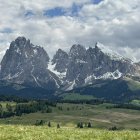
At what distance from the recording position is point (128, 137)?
38.2 meters

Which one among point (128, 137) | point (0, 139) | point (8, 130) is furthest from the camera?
point (8, 130)

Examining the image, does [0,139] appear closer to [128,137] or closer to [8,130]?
[8,130]

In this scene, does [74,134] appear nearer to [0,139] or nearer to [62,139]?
[62,139]

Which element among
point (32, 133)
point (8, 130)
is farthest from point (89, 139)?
point (8, 130)

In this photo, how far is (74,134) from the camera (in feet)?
128

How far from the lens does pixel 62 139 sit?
36.5 metres

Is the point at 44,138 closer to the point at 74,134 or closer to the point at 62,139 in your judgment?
the point at 62,139

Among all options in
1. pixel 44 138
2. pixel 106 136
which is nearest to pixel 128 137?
pixel 106 136

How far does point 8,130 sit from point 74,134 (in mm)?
6600

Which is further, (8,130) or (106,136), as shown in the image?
(8,130)

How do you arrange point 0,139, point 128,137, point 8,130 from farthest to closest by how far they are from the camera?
point 8,130 < point 128,137 < point 0,139

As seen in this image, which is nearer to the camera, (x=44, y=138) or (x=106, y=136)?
(x=44, y=138)

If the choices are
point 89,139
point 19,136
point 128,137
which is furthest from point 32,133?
point 128,137

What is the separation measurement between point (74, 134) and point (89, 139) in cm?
258
